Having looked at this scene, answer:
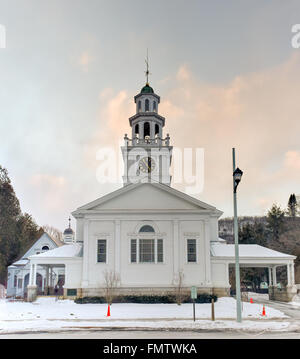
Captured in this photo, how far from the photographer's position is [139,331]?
16266 mm

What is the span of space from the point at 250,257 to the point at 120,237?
1080 cm

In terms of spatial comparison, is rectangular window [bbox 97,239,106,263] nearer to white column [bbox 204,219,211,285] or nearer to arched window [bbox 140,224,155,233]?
arched window [bbox 140,224,155,233]

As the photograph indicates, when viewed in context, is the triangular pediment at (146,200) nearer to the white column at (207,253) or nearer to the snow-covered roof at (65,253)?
the white column at (207,253)

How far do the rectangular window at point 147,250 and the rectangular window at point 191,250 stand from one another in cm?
289

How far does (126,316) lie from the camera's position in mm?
21516

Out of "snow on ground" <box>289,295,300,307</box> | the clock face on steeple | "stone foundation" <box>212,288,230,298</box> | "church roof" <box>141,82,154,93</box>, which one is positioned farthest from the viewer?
"church roof" <box>141,82,154,93</box>

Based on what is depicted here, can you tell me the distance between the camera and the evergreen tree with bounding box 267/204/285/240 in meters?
67.7

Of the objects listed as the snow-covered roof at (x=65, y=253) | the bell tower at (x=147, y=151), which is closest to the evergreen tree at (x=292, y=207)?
the bell tower at (x=147, y=151)

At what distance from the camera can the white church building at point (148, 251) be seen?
30297mm

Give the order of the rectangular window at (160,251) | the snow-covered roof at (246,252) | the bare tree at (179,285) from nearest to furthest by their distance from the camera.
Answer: the bare tree at (179,285) < the rectangular window at (160,251) < the snow-covered roof at (246,252)

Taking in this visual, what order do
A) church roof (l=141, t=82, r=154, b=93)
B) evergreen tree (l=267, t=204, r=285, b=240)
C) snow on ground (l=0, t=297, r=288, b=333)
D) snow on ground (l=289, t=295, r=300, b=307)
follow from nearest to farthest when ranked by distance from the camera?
snow on ground (l=0, t=297, r=288, b=333) < snow on ground (l=289, t=295, r=300, b=307) < church roof (l=141, t=82, r=154, b=93) < evergreen tree (l=267, t=204, r=285, b=240)

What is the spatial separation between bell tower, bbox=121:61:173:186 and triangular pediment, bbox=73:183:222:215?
9.53 meters

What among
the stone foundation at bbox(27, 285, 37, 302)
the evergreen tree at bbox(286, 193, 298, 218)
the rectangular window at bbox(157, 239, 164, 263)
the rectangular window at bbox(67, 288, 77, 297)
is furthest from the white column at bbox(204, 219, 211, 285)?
the evergreen tree at bbox(286, 193, 298, 218)

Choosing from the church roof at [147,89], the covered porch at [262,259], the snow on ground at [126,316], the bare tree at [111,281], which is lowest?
the snow on ground at [126,316]
